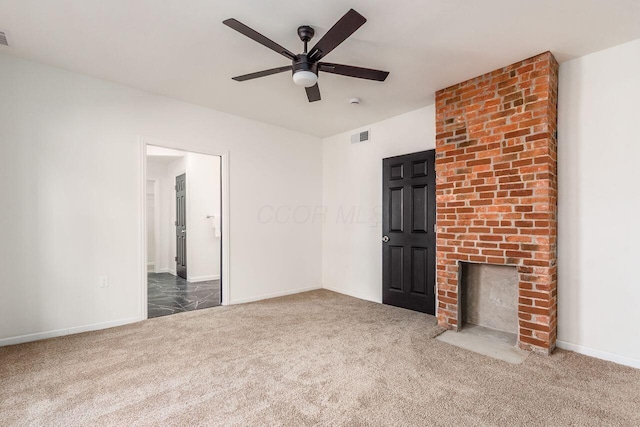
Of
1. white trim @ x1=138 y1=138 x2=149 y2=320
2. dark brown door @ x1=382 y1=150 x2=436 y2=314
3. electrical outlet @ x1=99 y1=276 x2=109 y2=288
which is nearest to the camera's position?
electrical outlet @ x1=99 y1=276 x2=109 y2=288

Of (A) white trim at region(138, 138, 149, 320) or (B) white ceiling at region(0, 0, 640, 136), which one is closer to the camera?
(B) white ceiling at region(0, 0, 640, 136)

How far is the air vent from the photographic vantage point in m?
4.66

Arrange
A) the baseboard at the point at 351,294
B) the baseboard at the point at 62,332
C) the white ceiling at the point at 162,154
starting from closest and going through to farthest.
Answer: the baseboard at the point at 62,332 → the baseboard at the point at 351,294 → the white ceiling at the point at 162,154

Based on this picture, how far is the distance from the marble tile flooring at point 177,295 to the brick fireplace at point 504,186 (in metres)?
3.13

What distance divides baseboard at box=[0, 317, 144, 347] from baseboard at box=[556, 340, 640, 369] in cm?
424

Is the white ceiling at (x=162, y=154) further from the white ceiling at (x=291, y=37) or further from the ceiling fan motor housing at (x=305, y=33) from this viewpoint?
the ceiling fan motor housing at (x=305, y=33)

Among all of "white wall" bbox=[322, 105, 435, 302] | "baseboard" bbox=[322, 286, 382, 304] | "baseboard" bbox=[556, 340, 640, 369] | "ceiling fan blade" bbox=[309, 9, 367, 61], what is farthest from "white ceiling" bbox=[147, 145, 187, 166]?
"baseboard" bbox=[556, 340, 640, 369]

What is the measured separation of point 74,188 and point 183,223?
305 centimetres

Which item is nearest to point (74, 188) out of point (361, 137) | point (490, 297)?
point (361, 137)

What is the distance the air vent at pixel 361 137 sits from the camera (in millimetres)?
4664

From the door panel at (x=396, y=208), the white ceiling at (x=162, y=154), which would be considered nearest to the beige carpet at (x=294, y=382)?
the door panel at (x=396, y=208)

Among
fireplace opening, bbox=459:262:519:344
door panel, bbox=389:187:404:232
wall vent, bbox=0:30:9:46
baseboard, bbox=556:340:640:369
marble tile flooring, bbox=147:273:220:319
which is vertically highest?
wall vent, bbox=0:30:9:46

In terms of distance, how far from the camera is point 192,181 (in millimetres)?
5969

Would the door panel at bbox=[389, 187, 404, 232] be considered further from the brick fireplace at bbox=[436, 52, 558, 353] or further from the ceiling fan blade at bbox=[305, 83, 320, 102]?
the ceiling fan blade at bbox=[305, 83, 320, 102]
